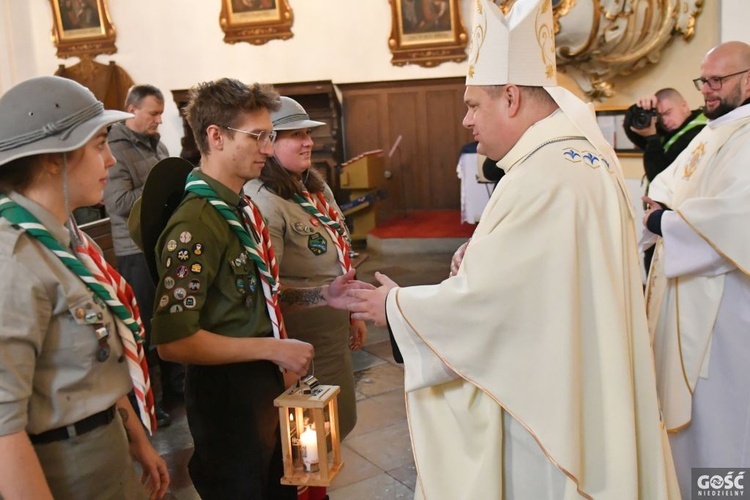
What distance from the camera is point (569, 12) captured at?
5.43 metres

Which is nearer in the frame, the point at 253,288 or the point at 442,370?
the point at 442,370

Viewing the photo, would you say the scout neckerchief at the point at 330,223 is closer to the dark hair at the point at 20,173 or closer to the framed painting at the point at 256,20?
the dark hair at the point at 20,173

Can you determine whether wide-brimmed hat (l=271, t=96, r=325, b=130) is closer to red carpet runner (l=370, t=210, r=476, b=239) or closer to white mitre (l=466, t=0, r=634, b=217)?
white mitre (l=466, t=0, r=634, b=217)

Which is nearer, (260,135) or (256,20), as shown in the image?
(260,135)

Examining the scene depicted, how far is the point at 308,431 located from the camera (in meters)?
1.86

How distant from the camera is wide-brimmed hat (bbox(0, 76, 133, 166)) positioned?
144 cm

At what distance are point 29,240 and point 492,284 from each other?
1.00m

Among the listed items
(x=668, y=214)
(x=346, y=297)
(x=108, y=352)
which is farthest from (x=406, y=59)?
(x=108, y=352)

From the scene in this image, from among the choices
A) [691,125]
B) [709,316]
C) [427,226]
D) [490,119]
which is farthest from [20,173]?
[427,226]

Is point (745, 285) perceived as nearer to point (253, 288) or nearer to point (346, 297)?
point (346, 297)

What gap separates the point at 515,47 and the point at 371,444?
2.45m

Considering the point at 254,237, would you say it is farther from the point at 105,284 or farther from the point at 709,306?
the point at 709,306

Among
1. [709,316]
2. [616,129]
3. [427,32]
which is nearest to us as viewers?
[709,316]

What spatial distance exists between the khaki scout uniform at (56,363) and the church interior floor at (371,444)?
1.83 meters
